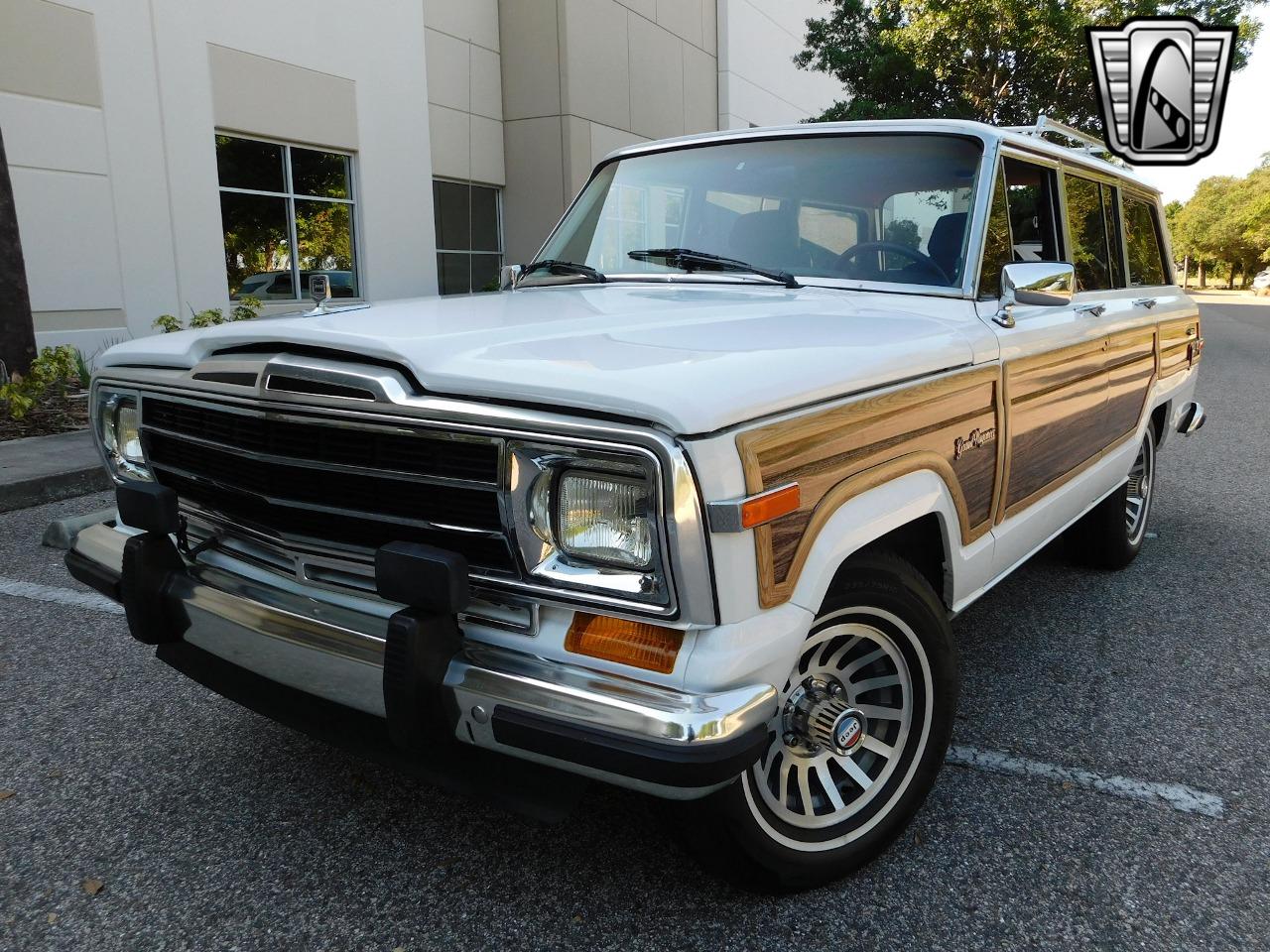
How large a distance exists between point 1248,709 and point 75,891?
3.57 metres

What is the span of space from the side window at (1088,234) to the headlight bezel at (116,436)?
332cm

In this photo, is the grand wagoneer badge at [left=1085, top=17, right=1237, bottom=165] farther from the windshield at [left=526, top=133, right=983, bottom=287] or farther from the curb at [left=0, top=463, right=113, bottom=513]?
the curb at [left=0, top=463, right=113, bottom=513]

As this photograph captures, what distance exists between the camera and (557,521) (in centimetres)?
192

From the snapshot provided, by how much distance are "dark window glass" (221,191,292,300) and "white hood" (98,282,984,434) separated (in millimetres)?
10350

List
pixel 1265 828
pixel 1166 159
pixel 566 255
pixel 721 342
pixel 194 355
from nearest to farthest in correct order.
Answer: pixel 721 342 → pixel 194 355 → pixel 1265 828 → pixel 566 255 → pixel 1166 159

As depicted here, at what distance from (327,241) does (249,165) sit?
1.52m

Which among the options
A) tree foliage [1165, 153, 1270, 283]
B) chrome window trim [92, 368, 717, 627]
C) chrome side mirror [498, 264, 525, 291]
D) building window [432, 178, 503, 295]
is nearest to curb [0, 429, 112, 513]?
chrome side mirror [498, 264, 525, 291]

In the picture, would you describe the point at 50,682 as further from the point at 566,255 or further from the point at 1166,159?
the point at 1166,159

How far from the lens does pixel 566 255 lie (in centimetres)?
379

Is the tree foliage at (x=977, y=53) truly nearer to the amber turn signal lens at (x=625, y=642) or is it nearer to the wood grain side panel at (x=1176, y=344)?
the wood grain side panel at (x=1176, y=344)

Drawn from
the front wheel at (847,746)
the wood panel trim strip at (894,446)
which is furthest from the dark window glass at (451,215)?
the front wheel at (847,746)

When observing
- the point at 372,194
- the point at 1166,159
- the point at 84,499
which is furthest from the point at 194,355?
the point at 1166,159

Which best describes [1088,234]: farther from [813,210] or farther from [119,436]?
[119,436]

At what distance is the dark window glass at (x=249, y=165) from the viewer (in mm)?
12039
